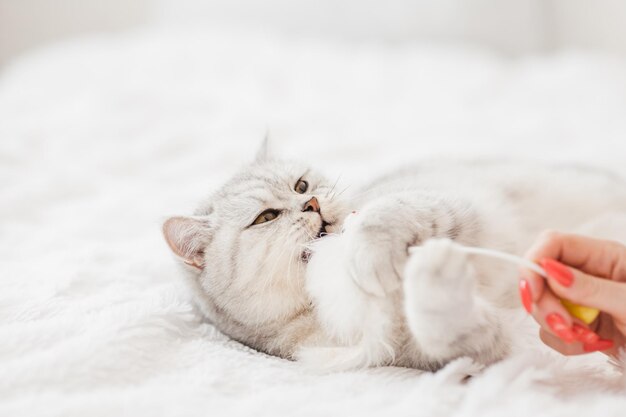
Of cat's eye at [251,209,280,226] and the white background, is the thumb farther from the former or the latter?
the white background

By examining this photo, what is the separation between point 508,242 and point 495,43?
2.25 meters

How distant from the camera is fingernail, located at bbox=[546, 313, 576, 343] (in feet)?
2.45

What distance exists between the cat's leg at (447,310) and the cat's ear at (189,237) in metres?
0.50

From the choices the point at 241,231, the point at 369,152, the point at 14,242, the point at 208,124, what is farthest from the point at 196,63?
the point at 241,231

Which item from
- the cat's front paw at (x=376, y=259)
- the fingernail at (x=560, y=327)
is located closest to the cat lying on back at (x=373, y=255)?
the cat's front paw at (x=376, y=259)

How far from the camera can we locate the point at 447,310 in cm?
78

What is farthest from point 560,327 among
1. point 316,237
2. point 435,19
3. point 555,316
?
point 435,19

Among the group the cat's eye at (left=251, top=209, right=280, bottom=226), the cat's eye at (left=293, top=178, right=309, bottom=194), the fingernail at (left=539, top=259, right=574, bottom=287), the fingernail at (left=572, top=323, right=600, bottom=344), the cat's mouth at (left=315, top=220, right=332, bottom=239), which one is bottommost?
the fingernail at (left=572, top=323, right=600, bottom=344)

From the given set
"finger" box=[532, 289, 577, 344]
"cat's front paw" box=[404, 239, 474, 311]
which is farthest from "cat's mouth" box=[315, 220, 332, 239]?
"finger" box=[532, 289, 577, 344]

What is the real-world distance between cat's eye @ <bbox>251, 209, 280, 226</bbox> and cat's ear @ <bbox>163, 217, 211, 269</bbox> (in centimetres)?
11

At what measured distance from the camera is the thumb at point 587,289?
29.0 inches

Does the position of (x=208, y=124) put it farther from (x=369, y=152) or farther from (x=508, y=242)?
(x=508, y=242)

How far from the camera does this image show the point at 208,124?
2283mm

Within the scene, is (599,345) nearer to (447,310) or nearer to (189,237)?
(447,310)
